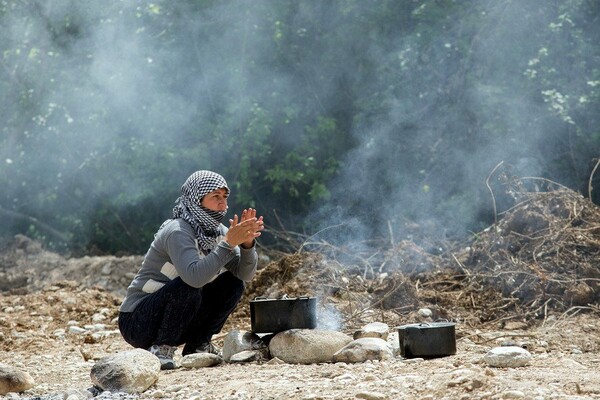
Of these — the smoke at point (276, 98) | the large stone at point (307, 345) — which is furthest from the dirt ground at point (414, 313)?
the smoke at point (276, 98)

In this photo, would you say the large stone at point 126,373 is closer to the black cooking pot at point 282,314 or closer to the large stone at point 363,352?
the black cooking pot at point 282,314

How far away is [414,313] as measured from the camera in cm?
697

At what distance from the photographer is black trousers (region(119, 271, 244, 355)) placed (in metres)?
5.50

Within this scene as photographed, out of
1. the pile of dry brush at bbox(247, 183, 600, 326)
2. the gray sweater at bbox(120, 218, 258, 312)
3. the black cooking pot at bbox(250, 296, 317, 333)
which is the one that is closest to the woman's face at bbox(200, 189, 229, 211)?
the gray sweater at bbox(120, 218, 258, 312)

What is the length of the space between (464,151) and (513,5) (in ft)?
5.98

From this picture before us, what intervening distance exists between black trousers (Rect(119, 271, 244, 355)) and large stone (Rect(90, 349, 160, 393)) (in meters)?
0.64

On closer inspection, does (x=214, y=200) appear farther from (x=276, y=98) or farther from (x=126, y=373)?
(x=276, y=98)

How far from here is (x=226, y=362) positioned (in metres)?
5.70

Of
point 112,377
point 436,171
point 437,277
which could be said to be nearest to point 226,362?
point 112,377

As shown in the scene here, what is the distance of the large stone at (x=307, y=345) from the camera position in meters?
5.38

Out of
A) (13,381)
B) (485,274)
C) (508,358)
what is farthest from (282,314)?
(485,274)

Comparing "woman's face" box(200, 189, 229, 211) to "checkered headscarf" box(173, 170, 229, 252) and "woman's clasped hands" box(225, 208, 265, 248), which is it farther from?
"woman's clasped hands" box(225, 208, 265, 248)

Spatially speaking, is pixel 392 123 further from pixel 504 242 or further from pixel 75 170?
pixel 75 170

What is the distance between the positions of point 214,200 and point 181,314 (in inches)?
29.2
